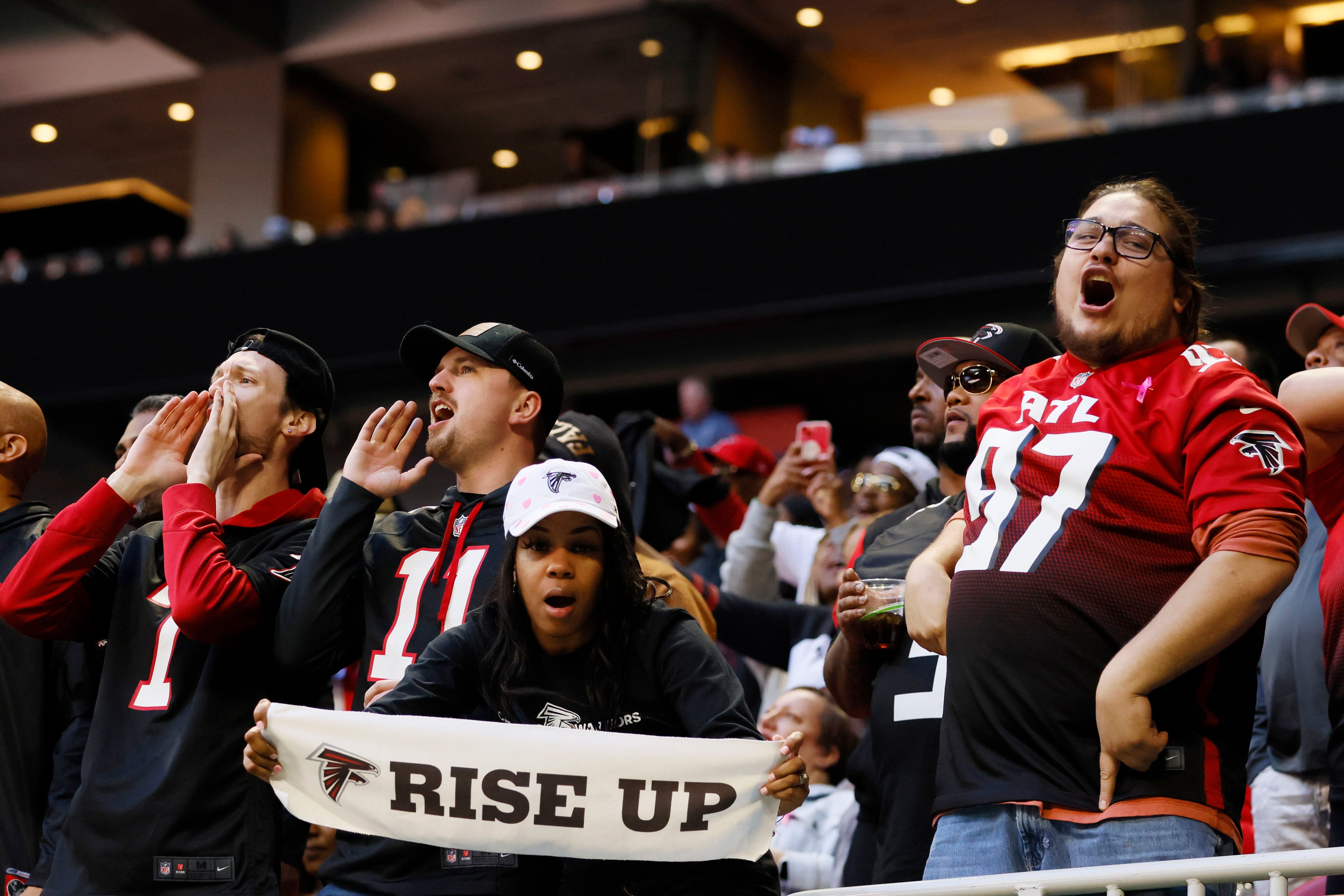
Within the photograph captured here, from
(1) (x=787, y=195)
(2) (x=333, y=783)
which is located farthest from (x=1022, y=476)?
(1) (x=787, y=195)

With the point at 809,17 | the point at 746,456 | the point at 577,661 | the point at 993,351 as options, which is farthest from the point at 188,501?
the point at 809,17

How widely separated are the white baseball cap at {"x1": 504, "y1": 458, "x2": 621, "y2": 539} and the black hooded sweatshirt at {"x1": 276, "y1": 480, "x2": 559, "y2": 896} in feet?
0.94

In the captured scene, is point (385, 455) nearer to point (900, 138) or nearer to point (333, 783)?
point (333, 783)

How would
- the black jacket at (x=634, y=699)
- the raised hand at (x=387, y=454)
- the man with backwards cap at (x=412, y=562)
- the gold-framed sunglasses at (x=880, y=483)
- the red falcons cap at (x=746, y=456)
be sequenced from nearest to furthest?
the black jacket at (x=634, y=699), the man with backwards cap at (x=412, y=562), the raised hand at (x=387, y=454), the gold-framed sunglasses at (x=880, y=483), the red falcons cap at (x=746, y=456)

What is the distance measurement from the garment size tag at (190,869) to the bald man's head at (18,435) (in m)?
1.40

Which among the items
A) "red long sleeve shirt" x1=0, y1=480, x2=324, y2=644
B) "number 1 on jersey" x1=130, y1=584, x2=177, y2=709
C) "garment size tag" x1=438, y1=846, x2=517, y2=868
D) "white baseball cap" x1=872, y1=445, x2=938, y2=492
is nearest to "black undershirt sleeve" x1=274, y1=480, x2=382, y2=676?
"red long sleeve shirt" x1=0, y1=480, x2=324, y2=644

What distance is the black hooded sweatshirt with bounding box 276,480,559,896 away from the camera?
3.19 m

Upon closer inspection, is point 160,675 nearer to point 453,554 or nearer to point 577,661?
point 453,554

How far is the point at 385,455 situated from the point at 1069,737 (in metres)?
1.70

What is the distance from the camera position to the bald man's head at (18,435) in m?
4.04

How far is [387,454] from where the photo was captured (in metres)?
3.39

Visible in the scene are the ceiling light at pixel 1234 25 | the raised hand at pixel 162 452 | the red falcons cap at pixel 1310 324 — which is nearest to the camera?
the raised hand at pixel 162 452

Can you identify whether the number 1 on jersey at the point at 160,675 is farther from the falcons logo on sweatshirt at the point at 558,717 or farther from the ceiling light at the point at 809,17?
the ceiling light at the point at 809,17

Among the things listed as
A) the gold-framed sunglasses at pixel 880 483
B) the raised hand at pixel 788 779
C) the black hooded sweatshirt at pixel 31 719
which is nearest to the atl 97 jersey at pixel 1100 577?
the raised hand at pixel 788 779
